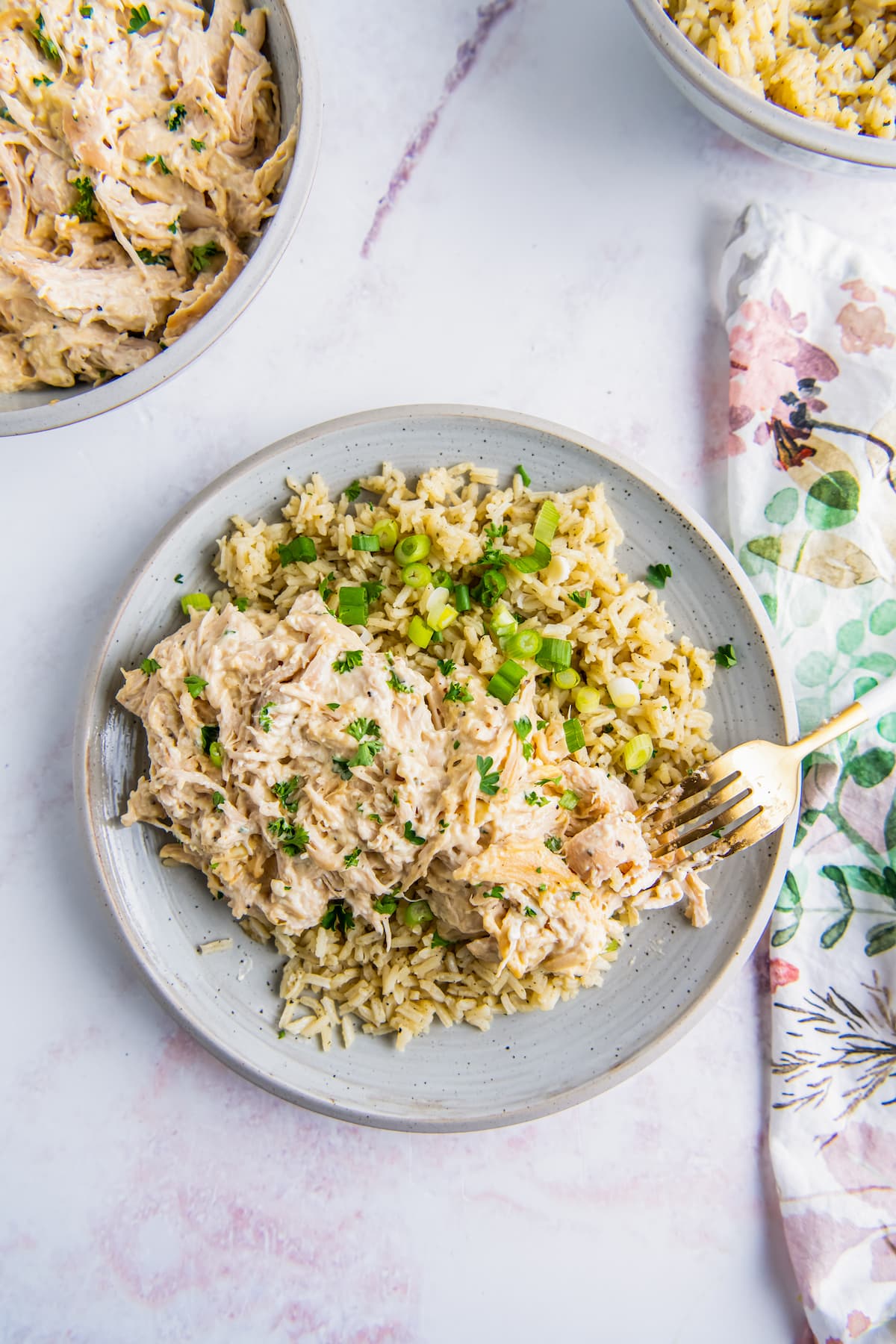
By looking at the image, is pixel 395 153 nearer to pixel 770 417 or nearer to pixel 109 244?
pixel 109 244

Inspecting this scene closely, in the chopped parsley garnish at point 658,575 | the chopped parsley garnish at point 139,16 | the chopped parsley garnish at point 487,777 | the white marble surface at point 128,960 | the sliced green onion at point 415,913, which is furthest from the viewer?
the white marble surface at point 128,960

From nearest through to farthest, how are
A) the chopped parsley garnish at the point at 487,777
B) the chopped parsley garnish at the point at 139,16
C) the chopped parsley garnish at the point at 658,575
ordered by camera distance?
the chopped parsley garnish at the point at 487,777
the chopped parsley garnish at the point at 139,16
the chopped parsley garnish at the point at 658,575

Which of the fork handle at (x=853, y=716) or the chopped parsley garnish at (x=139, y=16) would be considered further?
the fork handle at (x=853, y=716)

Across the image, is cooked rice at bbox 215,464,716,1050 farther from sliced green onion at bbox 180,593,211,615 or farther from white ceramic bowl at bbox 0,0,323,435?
white ceramic bowl at bbox 0,0,323,435

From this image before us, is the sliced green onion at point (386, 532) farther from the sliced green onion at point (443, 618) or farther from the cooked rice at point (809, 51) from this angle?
the cooked rice at point (809, 51)

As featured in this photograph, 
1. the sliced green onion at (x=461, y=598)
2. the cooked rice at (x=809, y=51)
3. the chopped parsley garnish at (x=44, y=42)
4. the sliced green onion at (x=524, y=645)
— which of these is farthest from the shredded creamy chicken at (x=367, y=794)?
the cooked rice at (x=809, y=51)

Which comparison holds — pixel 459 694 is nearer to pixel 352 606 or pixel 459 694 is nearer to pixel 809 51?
pixel 352 606
